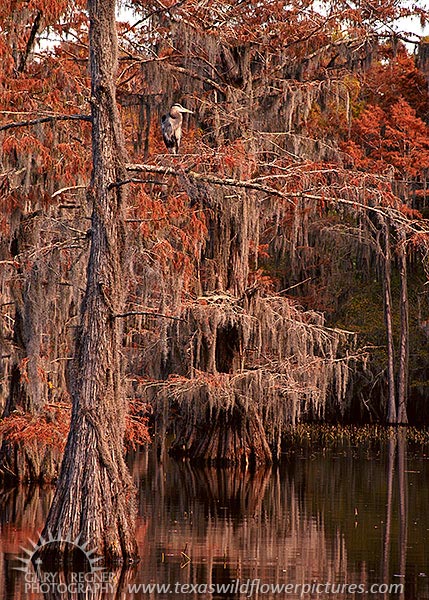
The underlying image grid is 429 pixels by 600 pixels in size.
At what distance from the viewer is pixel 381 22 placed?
2389cm

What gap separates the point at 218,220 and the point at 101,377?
36.9 ft

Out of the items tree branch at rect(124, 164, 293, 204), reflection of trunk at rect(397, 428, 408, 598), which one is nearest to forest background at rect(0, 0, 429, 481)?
tree branch at rect(124, 164, 293, 204)

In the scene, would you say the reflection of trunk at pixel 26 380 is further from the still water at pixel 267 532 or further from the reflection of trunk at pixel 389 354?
the reflection of trunk at pixel 389 354

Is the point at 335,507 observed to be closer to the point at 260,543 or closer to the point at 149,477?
the point at 260,543

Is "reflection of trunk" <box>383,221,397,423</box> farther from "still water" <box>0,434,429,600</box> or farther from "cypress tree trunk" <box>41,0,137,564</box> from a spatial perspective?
"cypress tree trunk" <box>41,0,137,564</box>

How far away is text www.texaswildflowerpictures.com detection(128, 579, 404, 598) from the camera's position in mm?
9062

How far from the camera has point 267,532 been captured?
12.6 metres

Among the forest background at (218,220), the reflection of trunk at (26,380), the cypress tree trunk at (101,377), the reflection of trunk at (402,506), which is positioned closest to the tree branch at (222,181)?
the forest background at (218,220)

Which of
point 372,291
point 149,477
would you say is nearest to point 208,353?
point 149,477

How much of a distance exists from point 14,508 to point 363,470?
269 inches

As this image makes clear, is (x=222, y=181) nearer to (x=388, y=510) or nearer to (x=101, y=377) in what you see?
(x=101, y=377)

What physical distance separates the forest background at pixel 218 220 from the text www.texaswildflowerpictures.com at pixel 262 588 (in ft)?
6.27

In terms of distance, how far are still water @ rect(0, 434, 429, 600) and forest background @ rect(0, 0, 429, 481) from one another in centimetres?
127

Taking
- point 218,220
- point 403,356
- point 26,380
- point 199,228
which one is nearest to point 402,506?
point 199,228
